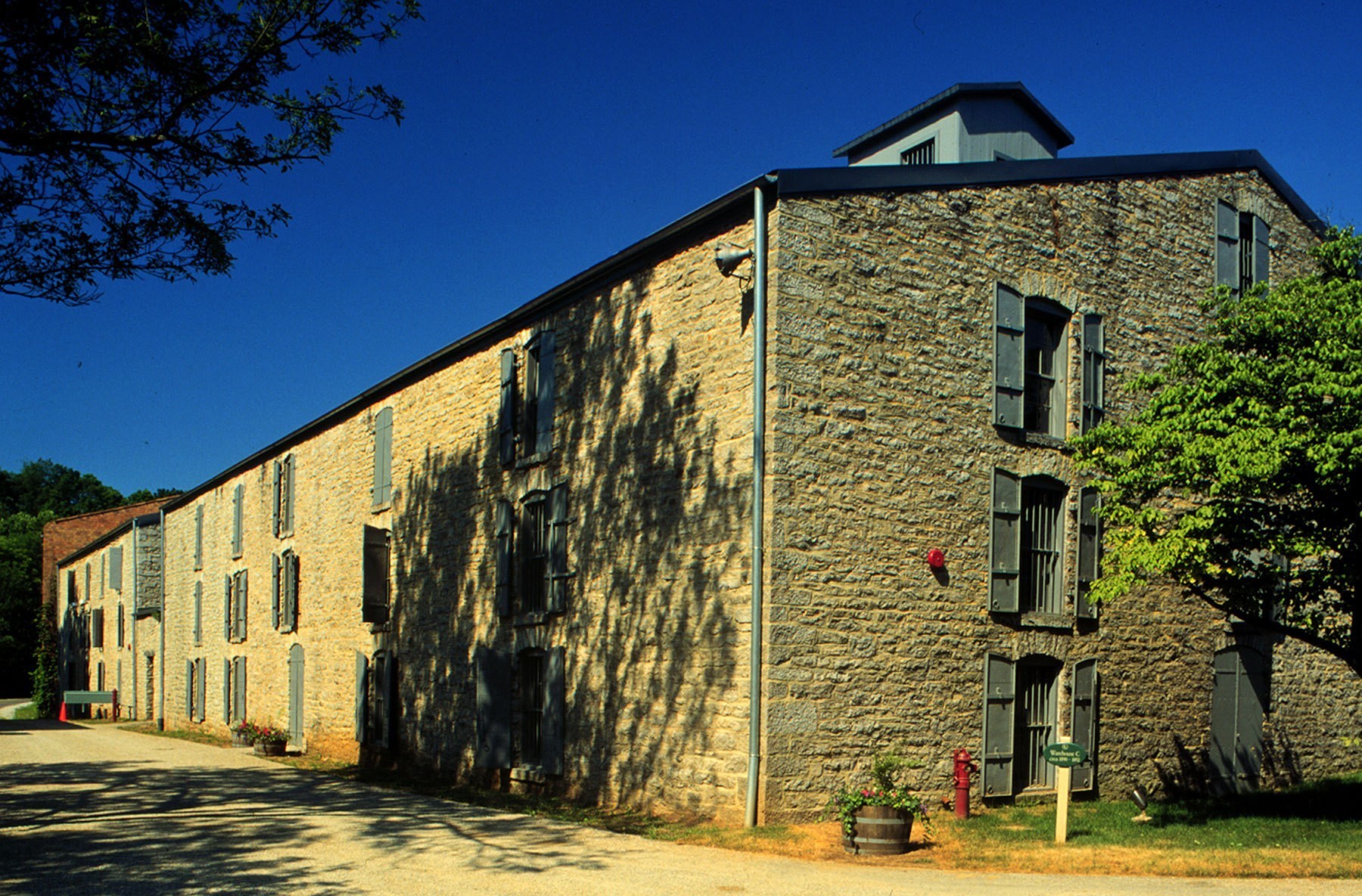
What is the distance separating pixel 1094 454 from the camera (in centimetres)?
1330

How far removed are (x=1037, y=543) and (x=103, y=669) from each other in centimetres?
3976

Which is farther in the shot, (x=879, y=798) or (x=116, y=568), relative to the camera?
(x=116, y=568)

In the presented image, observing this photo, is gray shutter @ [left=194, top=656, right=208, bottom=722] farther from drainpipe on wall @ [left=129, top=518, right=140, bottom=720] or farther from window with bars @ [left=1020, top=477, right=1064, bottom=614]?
window with bars @ [left=1020, top=477, right=1064, bottom=614]

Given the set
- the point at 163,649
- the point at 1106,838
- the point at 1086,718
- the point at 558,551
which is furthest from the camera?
the point at 163,649

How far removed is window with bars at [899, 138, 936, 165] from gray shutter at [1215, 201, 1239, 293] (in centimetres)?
419

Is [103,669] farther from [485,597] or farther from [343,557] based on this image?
[485,597]

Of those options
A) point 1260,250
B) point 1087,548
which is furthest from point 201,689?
point 1260,250

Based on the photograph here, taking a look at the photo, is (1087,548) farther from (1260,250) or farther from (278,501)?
(278,501)

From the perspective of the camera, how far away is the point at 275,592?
26.3 metres

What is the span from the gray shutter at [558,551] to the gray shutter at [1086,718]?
6.59m

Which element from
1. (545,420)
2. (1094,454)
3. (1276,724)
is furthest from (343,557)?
(1276,724)

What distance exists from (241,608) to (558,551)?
16.3 m

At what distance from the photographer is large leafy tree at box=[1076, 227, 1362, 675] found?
11.6m

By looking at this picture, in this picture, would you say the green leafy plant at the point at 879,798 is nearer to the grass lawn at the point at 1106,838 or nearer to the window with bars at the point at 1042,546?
the grass lawn at the point at 1106,838
